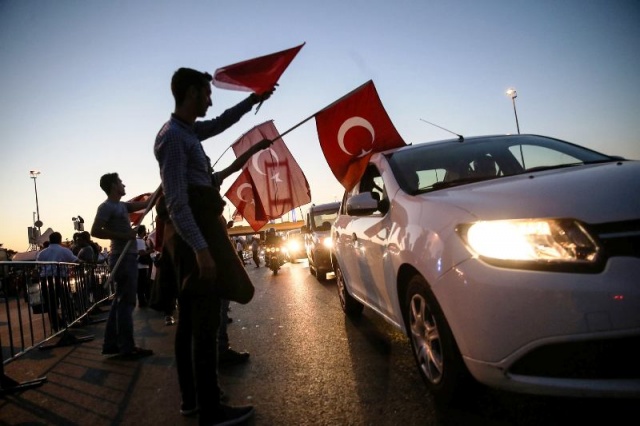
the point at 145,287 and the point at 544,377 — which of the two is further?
the point at 145,287

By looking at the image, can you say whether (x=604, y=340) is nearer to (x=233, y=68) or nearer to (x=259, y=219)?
(x=233, y=68)

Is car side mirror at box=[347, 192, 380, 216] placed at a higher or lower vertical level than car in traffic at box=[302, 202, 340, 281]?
higher

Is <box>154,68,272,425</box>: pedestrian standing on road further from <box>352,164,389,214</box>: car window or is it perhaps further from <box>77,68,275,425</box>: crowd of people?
<box>352,164,389,214</box>: car window

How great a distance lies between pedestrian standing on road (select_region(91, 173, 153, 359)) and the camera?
4.79 metres

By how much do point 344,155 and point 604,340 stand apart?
3.34m

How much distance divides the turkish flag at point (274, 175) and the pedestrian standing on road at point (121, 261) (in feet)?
12.2

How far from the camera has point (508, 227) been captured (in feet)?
6.78

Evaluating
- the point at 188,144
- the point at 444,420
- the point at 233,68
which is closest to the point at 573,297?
the point at 444,420

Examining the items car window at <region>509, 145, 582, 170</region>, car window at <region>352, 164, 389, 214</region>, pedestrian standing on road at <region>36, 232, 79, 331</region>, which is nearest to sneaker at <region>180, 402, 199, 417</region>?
car window at <region>352, 164, 389, 214</region>

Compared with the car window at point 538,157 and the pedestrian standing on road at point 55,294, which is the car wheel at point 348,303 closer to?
the car window at point 538,157

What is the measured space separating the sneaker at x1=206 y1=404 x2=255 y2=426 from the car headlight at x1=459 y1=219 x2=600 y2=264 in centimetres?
173

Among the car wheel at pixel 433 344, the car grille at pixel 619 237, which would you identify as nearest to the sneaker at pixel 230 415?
the car wheel at pixel 433 344

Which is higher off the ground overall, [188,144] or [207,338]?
[188,144]

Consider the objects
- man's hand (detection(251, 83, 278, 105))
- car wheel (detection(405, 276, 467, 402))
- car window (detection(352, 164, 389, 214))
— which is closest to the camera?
car wheel (detection(405, 276, 467, 402))
